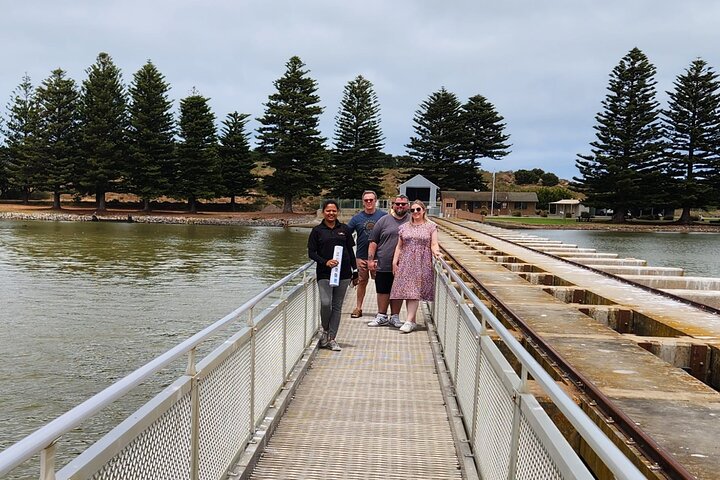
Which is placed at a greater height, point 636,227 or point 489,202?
point 489,202

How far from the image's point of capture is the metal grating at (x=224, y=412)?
297cm

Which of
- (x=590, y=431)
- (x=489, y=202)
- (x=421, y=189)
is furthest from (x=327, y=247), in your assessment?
(x=489, y=202)

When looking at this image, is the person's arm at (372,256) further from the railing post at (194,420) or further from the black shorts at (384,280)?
the railing post at (194,420)

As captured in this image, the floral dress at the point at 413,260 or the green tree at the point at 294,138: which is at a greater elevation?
the green tree at the point at 294,138

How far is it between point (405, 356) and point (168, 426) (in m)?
4.33

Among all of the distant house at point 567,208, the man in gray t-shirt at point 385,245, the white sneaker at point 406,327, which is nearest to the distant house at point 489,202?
the distant house at point 567,208

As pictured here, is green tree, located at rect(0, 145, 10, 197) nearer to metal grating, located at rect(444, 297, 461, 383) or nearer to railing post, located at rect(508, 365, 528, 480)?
metal grating, located at rect(444, 297, 461, 383)

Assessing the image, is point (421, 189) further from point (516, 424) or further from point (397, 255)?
point (516, 424)

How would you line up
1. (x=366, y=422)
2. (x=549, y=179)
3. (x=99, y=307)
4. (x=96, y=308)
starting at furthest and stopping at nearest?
(x=549, y=179)
(x=99, y=307)
(x=96, y=308)
(x=366, y=422)

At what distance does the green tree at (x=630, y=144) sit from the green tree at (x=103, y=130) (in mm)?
51239

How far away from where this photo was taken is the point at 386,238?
741cm

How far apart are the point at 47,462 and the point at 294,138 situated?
61.4 m

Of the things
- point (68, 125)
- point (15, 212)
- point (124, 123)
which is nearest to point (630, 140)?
point (124, 123)

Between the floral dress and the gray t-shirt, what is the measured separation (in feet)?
0.92
